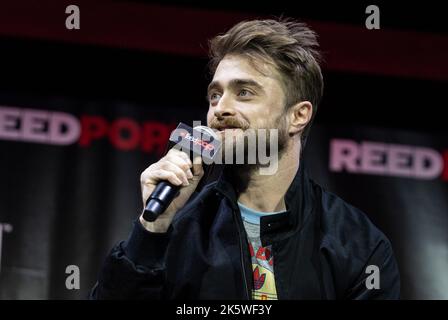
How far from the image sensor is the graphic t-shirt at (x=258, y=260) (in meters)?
1.76

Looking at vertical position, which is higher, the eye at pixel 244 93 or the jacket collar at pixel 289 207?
the eye at pixel 244 93

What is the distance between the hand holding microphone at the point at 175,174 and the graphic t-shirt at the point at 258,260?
0.22 metres

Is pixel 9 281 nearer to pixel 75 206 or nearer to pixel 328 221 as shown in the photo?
pixel 75 206

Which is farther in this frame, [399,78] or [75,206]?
[399,78]

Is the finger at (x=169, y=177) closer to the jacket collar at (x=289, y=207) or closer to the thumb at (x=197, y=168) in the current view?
the thumb at (x=197, y=168)

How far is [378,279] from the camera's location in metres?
1.80

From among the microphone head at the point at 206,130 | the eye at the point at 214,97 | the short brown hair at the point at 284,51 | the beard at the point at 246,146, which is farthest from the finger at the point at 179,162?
the short brown hair at the point at 284,51

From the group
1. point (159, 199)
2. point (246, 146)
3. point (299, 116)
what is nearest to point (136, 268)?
point (159, 199)

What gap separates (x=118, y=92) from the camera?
2.98 metres

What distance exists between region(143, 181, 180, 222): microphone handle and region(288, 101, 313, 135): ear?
55cm
